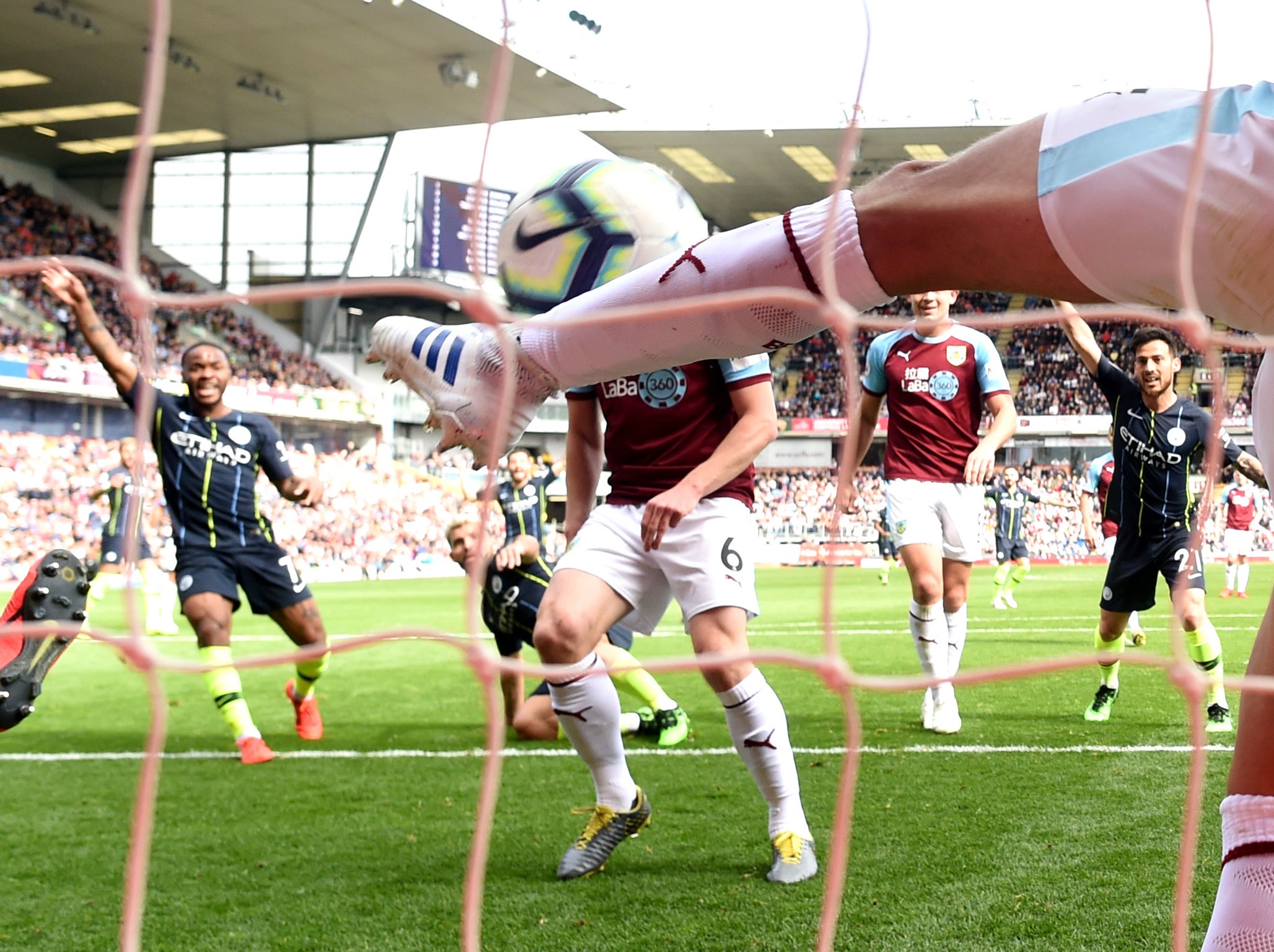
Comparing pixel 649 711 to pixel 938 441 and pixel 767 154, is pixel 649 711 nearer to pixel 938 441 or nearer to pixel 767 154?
pixel 938 441

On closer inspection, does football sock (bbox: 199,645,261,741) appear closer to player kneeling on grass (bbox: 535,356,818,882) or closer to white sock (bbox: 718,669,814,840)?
player kneeling on grass (bbox: 535,356,818,882)

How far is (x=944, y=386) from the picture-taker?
18.7 ft

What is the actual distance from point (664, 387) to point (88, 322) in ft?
5.16

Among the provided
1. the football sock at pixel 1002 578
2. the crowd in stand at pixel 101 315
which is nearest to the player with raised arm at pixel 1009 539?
the football sock at pixel 1002 578

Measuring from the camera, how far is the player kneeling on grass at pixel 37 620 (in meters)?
2.31

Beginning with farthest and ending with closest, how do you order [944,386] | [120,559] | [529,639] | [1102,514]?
1. [120,559]
2. [1102,514]
3. [944,386]
4. [529,639]

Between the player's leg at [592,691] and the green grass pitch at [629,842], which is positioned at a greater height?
the player's leg at [592,691]

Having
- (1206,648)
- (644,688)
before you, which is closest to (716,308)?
(644,688)

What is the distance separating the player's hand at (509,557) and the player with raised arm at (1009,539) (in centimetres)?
910

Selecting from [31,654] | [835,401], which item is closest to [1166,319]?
[31,654]

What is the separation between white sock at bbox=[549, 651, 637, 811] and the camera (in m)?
3.31

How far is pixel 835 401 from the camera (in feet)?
125

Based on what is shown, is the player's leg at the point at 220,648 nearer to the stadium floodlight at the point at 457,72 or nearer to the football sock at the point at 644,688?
the football sock at the point at 644,688

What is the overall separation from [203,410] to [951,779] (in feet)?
11.3
